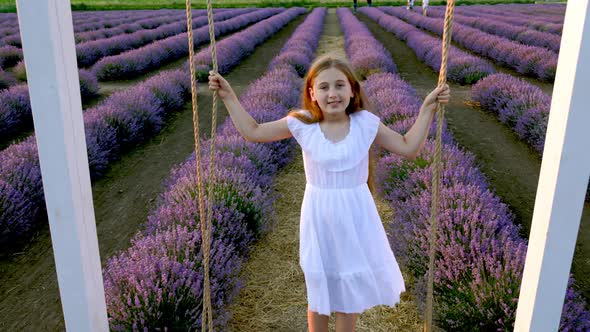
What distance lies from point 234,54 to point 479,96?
6.28m

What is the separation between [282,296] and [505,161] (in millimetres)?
3344

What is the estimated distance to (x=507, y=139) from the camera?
19.7ft

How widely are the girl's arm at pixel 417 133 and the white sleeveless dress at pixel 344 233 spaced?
66 mm

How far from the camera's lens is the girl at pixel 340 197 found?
1.75 m

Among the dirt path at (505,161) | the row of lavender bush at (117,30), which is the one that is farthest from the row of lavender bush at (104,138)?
the row of lavender bush at (117,30)

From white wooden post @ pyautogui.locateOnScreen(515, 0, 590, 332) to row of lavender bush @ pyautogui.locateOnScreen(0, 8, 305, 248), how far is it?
3.49 m

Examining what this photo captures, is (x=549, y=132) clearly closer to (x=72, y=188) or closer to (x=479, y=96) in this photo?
(x=72, y=188)

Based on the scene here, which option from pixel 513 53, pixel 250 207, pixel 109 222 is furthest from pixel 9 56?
pixel 513 53

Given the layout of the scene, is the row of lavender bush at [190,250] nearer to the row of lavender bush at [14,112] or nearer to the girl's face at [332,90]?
the girl's face at [332,90]

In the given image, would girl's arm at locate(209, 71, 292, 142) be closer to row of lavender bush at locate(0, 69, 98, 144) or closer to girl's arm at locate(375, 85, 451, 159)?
girl's arm at locate(375, 85, 451, 159)

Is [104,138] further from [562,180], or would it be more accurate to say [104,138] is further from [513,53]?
[513,53]

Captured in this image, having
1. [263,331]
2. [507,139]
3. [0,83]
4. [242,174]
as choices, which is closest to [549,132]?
[263,331]

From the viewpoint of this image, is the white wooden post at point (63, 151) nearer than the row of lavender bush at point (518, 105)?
Yes

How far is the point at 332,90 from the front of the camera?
1.74m
